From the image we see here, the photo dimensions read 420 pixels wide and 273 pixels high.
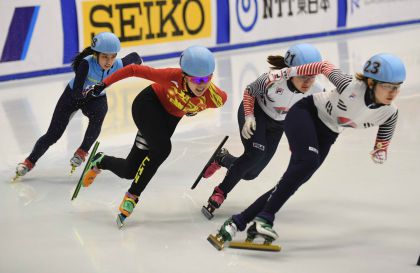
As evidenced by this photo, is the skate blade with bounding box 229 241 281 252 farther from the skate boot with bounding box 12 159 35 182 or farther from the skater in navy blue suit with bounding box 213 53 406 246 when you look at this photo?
the skate boot with bounding box 12 159 35 182

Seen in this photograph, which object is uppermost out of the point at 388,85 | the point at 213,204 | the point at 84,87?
the point at 388,85

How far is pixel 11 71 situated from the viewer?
1087cm

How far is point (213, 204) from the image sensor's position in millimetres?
5051

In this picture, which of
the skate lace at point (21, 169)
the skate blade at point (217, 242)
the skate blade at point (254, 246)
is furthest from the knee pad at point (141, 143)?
the skate lace at point (21, 169)

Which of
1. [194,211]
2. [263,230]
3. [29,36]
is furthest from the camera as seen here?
[29,36]

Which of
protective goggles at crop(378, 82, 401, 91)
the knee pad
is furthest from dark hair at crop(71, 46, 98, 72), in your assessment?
protective goggles at crop(378, 82, 401, 91)

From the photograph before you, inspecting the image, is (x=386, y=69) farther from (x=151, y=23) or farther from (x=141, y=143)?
(x=151, y=23)

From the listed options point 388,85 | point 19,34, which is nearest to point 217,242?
point 388,85

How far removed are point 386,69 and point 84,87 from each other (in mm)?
2734

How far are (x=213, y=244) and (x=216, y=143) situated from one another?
113 inches

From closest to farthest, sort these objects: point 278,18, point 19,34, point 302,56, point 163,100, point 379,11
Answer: point 302,56
point 163,100
point 19,34
point 278,18
point 379,11

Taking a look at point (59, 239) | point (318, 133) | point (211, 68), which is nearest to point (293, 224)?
point (318, 133)

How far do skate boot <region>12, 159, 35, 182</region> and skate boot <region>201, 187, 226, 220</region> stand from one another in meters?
1.69

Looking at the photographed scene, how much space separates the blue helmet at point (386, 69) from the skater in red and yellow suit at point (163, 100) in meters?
1.00
